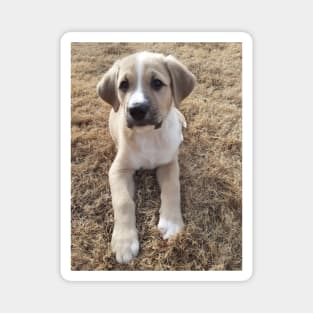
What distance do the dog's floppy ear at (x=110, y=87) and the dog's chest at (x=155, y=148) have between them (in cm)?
34

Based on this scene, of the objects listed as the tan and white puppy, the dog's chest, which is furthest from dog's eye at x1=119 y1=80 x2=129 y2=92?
the dog's chest

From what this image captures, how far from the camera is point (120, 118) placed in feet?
13.8

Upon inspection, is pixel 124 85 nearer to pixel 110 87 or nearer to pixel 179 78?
pixel 110 87

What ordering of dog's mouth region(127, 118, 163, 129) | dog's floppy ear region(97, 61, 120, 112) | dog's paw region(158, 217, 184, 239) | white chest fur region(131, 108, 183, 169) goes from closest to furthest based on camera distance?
dog's mouth region(127, 118, 163, 129)
dog's paw region(158, 217, 184, 239)
dog's floppy ear region(97, 61, 120, 112)
white chest fur region(131, 108, 183, 169)

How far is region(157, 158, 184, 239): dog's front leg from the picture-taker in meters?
3.96

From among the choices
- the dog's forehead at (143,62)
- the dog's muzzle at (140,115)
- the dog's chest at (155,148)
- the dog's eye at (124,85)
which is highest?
the dog's forehead at (143,62)

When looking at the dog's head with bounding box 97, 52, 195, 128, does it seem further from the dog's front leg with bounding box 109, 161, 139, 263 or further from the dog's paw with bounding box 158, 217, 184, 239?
the dog's paw with bounding box 158, 217, 184, 239

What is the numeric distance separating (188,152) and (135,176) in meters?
0.50

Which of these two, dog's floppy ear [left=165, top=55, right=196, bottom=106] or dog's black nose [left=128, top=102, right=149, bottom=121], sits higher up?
dog's floppy ear [left=165, top=55, right=196, bottom=106]

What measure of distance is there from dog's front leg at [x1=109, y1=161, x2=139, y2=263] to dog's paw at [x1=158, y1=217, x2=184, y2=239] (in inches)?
8.0
